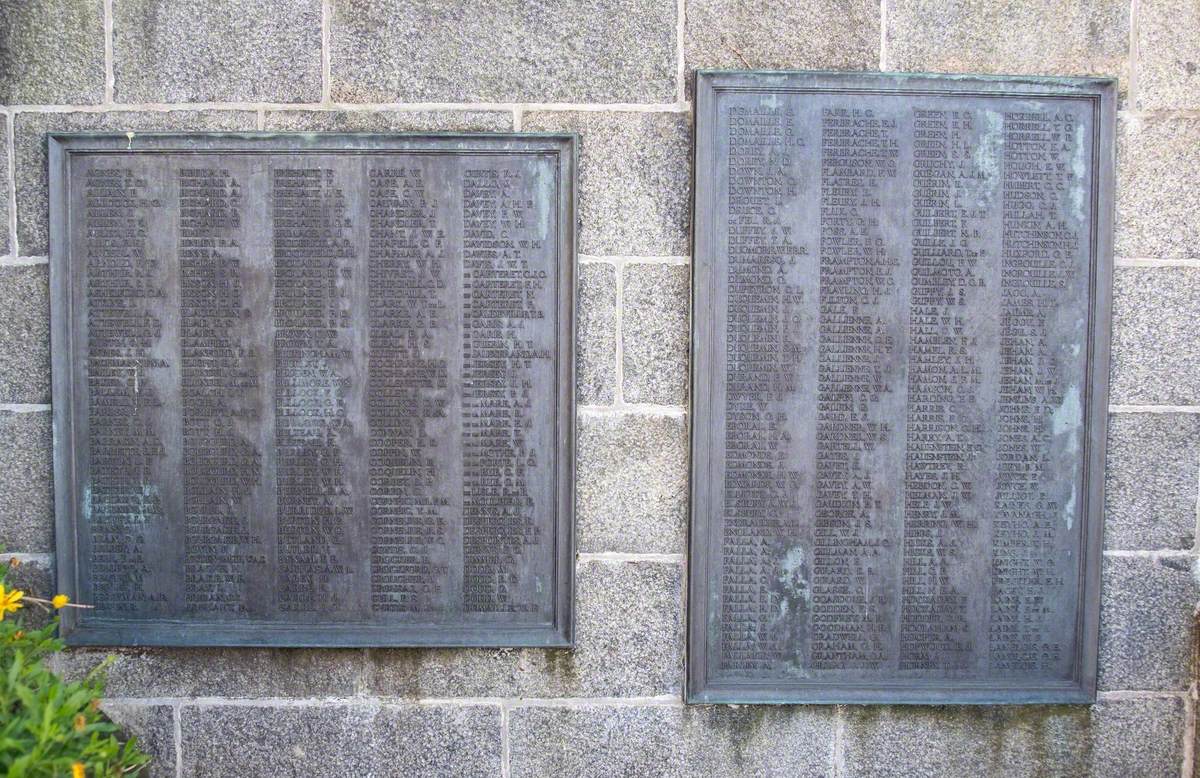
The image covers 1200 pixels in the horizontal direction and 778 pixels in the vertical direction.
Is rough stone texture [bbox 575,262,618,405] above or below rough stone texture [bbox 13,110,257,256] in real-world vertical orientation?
below

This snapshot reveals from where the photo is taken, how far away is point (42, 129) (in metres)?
3.53

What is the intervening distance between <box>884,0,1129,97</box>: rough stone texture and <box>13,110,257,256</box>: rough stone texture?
2.87 m

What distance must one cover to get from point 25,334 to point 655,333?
9.00 feet

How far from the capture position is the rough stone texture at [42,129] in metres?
3.53

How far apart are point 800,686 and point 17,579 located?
347 cm

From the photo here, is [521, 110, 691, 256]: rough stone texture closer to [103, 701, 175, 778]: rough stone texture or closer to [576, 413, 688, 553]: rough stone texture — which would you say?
[576, 413, 688, 553]: rough stone texture

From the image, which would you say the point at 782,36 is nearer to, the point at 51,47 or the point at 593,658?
the point at 593,658

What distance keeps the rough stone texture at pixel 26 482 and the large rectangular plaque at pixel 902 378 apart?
112 inches

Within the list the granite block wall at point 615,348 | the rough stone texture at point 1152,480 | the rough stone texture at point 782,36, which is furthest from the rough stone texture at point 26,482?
the rough stone texture at point 1152,480

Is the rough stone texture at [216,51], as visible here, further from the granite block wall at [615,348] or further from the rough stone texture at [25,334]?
the rough stone texture at [25,334]

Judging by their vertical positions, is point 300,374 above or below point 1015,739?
above

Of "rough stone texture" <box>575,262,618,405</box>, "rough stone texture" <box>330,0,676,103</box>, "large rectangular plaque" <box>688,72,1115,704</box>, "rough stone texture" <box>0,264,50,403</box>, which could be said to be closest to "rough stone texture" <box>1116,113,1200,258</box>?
"large rectangular plaque" <box>688,72,1115,704</box>

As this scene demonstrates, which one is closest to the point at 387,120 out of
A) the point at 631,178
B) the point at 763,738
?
the point at 631,178

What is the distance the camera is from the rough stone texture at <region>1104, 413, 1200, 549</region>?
11.7 ft
